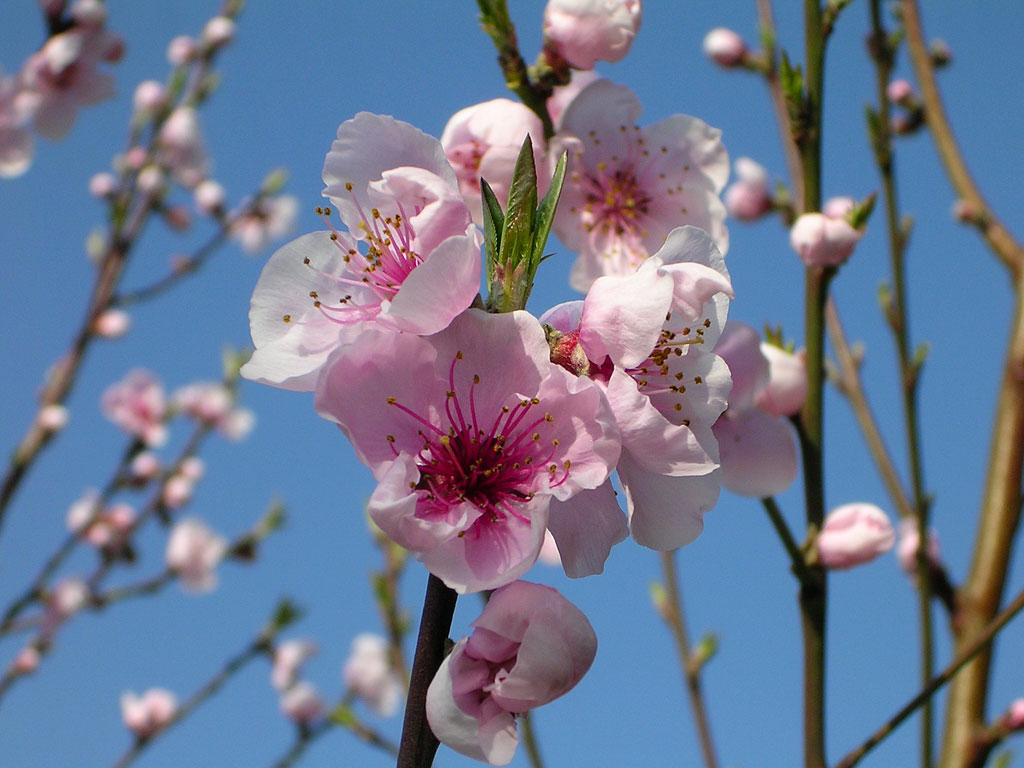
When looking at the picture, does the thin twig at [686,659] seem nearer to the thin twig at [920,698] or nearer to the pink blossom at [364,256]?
the thin twig at [920,698]

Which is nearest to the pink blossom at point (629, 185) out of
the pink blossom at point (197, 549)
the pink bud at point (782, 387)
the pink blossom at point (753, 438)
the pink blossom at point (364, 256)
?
the pink bud at point (782, 387)

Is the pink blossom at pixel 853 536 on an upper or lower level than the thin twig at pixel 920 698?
upper

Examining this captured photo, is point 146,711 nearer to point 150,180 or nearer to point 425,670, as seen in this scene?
point 150,180

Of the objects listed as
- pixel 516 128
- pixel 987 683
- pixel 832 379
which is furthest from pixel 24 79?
pixel 987 683

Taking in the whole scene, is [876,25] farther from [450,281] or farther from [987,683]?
[450,281]

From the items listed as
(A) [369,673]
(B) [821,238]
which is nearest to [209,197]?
(A) [369,673]

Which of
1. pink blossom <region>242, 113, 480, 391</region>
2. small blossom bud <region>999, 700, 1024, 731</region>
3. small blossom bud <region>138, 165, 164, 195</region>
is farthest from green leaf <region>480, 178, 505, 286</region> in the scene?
small blossom bud <region>138, 165, 164, 195</region>
